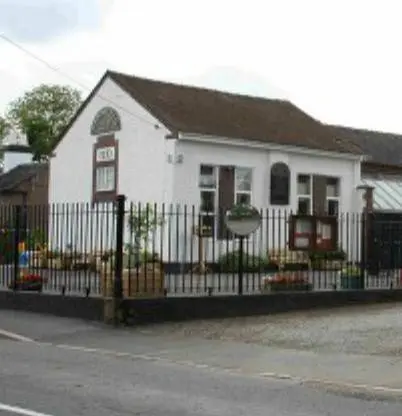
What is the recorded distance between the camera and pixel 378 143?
42.6 metres

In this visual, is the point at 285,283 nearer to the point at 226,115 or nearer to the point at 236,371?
the point at 236,371

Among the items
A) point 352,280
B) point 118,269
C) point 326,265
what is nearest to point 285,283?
point 352,280

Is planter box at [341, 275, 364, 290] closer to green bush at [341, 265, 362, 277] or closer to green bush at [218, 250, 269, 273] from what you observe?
green bush at [341, 265, 362, 277]

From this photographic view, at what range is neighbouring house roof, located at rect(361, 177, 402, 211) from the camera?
1353 inches

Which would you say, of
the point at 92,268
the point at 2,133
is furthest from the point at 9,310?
the point at 2,133

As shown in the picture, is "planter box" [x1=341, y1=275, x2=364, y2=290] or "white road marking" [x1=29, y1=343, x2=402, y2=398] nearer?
"white road marking" [x1=29, y1=343, x2=402, y2=398]

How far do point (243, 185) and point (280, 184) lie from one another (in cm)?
139

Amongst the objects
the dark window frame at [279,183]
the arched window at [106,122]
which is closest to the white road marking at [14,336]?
the arched window at [106,122]

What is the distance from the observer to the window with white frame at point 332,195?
32.6m

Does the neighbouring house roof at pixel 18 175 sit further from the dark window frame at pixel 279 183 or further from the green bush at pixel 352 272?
the green bush at pixel 352 272

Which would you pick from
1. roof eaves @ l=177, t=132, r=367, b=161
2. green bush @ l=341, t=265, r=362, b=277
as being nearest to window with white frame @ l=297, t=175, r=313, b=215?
roof eaves @ l=177, t=132, r=367, b=161

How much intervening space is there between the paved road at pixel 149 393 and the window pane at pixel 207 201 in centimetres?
1684

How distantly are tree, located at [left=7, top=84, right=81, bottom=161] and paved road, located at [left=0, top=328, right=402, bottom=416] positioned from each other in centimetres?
6337

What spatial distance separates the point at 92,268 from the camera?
1953cm
